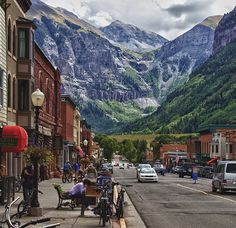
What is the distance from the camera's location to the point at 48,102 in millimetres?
55469

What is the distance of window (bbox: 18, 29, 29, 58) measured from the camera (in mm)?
37625

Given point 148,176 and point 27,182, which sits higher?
point 27,182

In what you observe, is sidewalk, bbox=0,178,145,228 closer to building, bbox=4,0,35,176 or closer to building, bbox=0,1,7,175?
building, bbox=0,1,7,175

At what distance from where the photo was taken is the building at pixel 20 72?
118 ft

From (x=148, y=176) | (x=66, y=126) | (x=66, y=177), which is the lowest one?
(x=148, y=176)

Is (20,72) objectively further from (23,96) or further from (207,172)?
(207,172)

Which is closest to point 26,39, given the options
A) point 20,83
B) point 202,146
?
point 20,83

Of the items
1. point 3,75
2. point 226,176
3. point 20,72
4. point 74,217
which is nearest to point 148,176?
point 226,176

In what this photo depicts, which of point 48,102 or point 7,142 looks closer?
point 7,142

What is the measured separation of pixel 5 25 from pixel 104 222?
58.9 feet

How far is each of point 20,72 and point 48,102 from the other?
59.1 ft

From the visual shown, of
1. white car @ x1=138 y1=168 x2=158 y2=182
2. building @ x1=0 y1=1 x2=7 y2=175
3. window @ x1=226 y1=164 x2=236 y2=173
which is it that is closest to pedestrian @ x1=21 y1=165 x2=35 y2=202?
building @ x1=0 y1=1 x2=7 y2=175

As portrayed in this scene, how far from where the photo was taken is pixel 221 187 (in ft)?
117

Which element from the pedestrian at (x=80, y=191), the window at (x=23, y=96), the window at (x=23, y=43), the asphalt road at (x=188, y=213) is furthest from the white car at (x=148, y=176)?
the pedestrian at (x=80, y=191)
